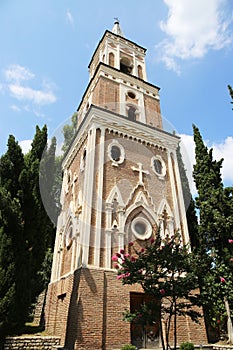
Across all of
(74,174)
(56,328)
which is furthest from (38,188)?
(56,328)

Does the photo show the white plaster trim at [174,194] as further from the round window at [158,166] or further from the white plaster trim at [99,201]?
the white plaster trim at [99,201]

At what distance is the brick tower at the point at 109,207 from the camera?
9.30 m

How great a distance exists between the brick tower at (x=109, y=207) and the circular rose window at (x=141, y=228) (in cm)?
5

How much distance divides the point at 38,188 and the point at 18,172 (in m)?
1.13

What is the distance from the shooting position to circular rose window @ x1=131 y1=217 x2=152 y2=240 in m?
12.0

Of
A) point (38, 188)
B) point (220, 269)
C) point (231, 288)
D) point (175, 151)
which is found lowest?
point (231, 288)

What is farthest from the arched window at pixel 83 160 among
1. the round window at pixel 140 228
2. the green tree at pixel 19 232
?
the round window at pixel 140 228

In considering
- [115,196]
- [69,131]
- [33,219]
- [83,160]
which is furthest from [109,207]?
[69,131]

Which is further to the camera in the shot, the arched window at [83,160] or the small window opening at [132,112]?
the small window opening at [132,112]

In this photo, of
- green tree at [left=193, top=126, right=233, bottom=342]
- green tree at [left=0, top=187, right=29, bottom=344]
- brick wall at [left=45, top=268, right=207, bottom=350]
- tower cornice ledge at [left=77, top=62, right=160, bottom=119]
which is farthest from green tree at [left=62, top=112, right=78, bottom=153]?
brick wall at [left=45, top=268, right=207, bottom=350]

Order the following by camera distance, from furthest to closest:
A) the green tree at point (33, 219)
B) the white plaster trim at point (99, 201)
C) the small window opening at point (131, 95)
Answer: the small window opening at point (131, 95), the green tree at point (33, 219), the white plaster trim at point (99, 201)

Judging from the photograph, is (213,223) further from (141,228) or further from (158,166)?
(158,166)

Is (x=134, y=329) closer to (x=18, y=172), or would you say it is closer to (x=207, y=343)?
(x=207, y=343)

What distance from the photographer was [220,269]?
11.9m
